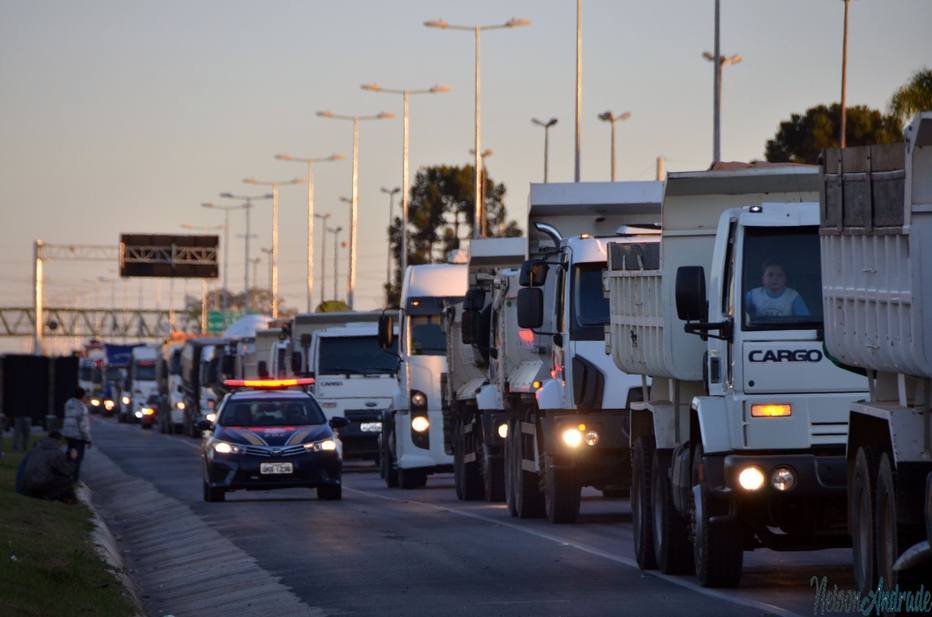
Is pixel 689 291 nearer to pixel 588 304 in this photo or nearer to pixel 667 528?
pixel 667 528

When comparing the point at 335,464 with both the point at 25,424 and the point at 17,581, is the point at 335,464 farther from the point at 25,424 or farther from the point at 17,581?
the point at 25,424

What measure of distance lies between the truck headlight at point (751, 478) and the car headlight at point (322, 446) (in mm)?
17011

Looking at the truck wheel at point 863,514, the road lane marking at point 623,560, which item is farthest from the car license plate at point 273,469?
the truck wheel at point 863,514

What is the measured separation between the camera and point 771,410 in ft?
50.1

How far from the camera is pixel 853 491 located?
1305 cm

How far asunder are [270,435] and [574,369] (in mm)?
9229

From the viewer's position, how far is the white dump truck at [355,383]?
43.7 m

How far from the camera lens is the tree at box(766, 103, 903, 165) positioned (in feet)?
277

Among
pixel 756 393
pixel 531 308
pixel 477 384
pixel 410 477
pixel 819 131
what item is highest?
pixel 819 131

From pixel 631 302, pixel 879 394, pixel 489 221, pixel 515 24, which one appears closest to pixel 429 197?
pixel 489 221

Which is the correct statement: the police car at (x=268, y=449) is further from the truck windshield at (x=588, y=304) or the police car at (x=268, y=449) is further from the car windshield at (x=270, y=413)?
the truck windshield at (x=588, y=304)

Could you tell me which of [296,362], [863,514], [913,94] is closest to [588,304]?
[863,514]

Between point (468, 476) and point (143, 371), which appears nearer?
point (468, 476)

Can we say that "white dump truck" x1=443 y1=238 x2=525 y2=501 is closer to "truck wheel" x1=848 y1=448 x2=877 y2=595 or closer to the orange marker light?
the orange marker light
